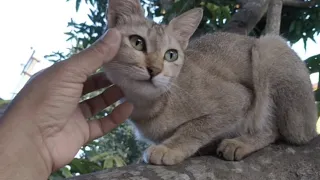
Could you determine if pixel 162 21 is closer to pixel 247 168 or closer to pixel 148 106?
pixel 148 106


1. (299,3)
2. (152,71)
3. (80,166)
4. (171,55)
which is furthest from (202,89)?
(299,3)

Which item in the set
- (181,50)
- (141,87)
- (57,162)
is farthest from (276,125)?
(57,162)

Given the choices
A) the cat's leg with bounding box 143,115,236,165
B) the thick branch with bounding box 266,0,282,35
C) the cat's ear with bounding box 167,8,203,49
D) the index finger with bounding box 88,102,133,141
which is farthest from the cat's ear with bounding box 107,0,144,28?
the thick branch with bounding box 266,0,282,35

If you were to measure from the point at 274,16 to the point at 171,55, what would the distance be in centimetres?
72

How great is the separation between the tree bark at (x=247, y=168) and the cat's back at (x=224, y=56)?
35 cm

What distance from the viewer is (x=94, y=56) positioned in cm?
105

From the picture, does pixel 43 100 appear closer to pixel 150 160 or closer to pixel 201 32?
pixel 150 160

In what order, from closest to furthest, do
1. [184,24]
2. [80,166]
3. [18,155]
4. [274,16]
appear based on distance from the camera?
[18,155] < [80,166] < [184,24] < [274,16]

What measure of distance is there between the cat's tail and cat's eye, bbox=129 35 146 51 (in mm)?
535

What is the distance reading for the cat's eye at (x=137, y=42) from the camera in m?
1.33

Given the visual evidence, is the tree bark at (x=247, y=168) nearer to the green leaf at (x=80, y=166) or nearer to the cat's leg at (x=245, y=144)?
the cat's leg at (x=245, y=144)

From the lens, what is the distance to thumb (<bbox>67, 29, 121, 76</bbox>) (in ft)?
3.42

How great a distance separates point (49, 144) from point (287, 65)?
101cm

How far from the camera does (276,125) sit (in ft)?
5.21
